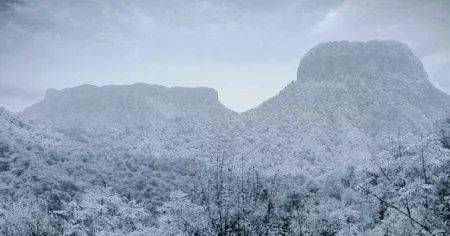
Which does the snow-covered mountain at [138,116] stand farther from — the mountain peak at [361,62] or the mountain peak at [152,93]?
the mountain peak at [361,62]

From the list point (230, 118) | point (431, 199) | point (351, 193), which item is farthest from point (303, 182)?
point (230, 118)

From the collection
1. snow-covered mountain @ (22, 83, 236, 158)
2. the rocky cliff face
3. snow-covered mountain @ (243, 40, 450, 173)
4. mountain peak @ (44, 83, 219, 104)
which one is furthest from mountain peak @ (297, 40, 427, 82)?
mountain peak @ (44, 83, 219, 104)

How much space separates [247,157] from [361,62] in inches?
2144

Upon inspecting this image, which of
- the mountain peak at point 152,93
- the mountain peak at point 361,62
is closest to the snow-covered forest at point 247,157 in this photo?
the mountain peak at point 361,62

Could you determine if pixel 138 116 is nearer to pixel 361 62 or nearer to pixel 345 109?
pixel 345 109

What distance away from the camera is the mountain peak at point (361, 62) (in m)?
124

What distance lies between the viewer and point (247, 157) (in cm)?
9519

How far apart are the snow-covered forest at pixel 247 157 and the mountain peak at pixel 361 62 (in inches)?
21.0

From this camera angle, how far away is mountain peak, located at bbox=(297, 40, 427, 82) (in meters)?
124

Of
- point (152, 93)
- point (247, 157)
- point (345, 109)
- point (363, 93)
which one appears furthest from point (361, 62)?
point (152, 93)

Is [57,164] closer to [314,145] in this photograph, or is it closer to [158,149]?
[158,149]

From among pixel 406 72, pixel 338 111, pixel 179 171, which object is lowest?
pixel 179 171

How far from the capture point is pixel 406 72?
128m

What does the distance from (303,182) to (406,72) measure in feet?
245
